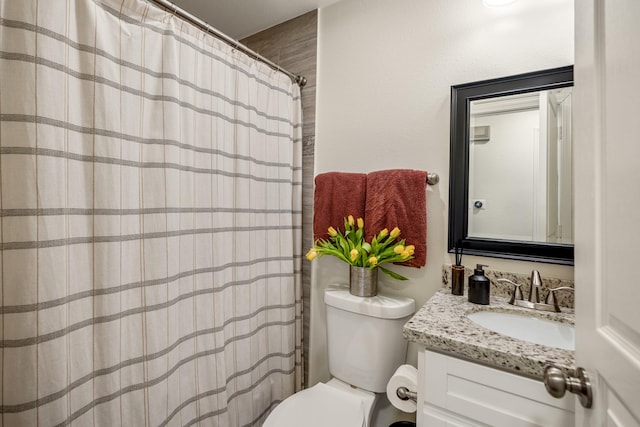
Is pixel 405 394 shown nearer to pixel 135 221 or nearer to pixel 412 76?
pixel 135 221

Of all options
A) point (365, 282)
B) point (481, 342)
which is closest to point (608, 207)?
point (481, 342)

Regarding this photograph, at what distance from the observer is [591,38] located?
1.81ft

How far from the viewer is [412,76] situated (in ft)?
4.62

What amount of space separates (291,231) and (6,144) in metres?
1.12

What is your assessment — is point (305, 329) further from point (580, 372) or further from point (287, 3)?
point (287, 3)

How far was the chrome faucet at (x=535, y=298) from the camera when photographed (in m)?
1.06

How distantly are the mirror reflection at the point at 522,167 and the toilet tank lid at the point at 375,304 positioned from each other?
0.42 metres

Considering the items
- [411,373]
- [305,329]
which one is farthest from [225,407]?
[411,373]

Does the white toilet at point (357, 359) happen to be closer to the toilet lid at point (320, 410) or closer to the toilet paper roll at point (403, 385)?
the toilet lid at point (320, 410)

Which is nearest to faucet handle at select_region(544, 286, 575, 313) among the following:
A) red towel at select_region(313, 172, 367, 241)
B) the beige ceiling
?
red towel at select_region(313, 172, 367, 241)

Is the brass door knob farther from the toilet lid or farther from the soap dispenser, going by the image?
the toilet lid

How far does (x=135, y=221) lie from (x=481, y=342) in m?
1.10

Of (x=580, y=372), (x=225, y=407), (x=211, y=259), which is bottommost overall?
(x=225, y=407)

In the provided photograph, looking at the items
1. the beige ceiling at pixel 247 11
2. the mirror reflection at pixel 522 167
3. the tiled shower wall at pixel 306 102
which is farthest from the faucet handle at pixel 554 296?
the beige ceiling at pixel 247 11
